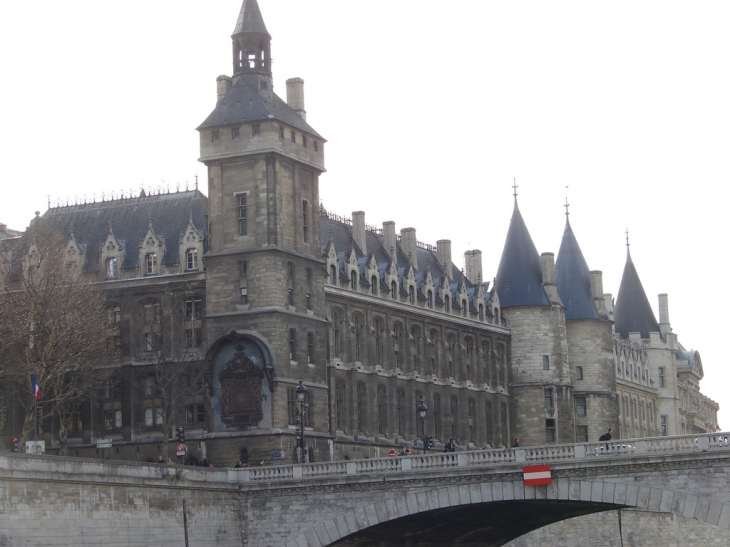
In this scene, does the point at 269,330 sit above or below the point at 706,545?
above

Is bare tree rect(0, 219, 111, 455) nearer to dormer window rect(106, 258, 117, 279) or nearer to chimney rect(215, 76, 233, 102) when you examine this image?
dormer window rect(106, 258, 117, 279)

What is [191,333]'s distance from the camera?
303 ft

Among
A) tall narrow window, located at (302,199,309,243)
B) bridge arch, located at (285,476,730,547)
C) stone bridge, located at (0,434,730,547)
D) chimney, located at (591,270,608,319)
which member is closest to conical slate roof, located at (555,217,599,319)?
chimney, located at (591,270,608,319)

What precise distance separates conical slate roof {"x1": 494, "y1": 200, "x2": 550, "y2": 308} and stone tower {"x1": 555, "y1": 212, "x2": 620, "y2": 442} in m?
4.51

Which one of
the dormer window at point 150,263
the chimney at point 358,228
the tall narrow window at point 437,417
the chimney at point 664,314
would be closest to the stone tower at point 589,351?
the tall narrow window at point 437,417

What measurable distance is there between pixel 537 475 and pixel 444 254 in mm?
56996

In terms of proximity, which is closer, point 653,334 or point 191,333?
point 191,333

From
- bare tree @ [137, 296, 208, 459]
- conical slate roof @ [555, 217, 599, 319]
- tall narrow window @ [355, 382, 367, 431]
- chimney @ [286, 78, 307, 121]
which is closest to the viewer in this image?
bare tree @ [137, 296, 208, 459]

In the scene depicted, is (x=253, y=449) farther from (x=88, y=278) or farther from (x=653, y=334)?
(x=653, y=334)

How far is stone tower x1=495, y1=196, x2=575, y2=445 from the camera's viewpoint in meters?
120

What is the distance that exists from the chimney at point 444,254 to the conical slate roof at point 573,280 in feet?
35.4

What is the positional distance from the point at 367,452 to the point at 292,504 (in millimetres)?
28254

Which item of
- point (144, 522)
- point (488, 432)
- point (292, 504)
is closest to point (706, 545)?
point (488, 432)

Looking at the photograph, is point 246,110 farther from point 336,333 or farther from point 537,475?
point 537,475
